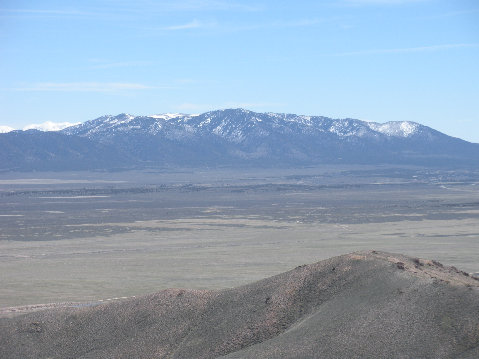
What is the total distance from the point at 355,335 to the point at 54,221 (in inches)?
2778

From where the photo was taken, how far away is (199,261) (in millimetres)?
65312

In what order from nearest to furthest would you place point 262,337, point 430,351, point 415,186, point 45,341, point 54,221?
point 430,351 → point 262,337 → point 45,341 → point 54,221 → point 415,186

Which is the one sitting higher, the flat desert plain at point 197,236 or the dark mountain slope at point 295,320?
the dark mountain slope at point 295,320

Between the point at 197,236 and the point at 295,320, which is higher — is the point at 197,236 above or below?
below

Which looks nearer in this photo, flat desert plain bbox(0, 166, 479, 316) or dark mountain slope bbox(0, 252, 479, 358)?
dark mountain slope bbox(0, 252, 479, 358)

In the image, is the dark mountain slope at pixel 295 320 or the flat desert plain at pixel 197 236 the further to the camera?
the flat desert plain at pixel 197 236

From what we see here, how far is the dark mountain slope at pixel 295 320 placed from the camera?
104 ft

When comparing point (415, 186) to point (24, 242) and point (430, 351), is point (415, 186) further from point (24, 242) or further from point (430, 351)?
point (430, 351)

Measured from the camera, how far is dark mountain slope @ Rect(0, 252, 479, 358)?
104 ft

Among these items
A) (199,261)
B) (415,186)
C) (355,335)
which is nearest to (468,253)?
(199,261)

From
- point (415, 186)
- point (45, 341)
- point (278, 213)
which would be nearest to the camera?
point (45, 341)

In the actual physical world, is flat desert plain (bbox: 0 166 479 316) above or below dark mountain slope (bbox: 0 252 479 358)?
below

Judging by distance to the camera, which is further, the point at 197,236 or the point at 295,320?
the point at 197,236

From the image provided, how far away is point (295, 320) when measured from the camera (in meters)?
36.4
